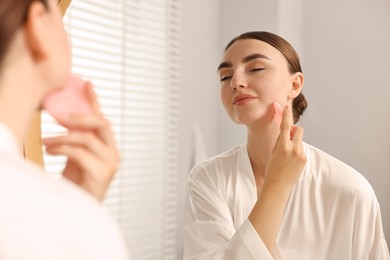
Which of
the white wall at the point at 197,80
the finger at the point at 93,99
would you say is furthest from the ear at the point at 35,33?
the white wall at the point at 197,80

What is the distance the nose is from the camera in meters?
1.33

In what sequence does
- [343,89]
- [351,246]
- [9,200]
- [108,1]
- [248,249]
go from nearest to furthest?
1. [9,200]
2. [248,249]
3. [351,246]
4. [108,1]
5. [343,89]

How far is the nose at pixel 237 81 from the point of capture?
52.2 inches

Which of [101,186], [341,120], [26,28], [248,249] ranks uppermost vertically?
[26,28]

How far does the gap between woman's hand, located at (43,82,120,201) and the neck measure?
93 centimetres

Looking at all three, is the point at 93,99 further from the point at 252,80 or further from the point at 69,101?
the point at 252,80

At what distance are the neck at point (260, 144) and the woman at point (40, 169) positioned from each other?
90 cm

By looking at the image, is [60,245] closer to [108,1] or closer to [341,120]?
[108,1]

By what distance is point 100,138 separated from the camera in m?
0.45

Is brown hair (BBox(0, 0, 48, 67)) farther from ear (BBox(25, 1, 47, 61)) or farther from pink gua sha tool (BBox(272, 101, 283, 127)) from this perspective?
pink gua sha tool (BBox(272, 101, 283, 127))

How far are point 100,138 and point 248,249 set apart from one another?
0.70 m

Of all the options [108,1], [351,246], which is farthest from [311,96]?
[351,246]

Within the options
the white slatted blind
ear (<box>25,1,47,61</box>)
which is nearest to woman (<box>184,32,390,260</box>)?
the white slatted blind

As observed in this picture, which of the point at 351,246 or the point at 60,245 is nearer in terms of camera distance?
the point at 60,245
